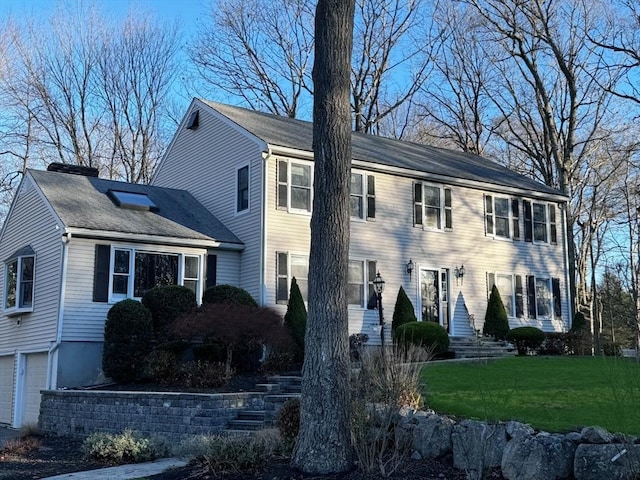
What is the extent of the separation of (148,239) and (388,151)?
27.9ft

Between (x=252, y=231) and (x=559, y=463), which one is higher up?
(x=252, y=231)

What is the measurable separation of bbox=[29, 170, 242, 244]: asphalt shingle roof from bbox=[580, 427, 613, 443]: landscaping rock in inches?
480

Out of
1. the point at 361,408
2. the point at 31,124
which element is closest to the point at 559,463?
the point at 361,408

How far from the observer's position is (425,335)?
1742 cm

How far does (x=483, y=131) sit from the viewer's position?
34750 millimetres

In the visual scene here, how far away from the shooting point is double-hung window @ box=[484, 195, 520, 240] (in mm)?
21969

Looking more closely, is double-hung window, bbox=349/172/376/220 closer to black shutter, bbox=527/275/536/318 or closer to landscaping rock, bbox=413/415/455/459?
black shutter, bbox=527/275/536/318

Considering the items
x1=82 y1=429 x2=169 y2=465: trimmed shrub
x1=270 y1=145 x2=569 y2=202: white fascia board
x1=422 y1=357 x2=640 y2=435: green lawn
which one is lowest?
x1=82 y1=429 x2=169 y2=465: trimmed shrub

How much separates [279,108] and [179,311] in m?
19.6

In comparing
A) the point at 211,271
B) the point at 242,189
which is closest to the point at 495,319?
the point at 242,189

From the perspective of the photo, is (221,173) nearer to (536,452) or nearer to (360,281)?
(360,281)

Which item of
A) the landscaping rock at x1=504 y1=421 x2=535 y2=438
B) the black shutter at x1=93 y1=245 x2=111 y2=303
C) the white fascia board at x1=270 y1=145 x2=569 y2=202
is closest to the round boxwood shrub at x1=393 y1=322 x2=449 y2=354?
the white fascia board at x1=270 y1=145 x2=569 y2=202

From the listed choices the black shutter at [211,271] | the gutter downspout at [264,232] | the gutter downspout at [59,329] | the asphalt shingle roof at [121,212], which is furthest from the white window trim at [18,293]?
the gutter downspout at [264,232]

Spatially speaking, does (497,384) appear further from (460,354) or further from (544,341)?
(544,341)
